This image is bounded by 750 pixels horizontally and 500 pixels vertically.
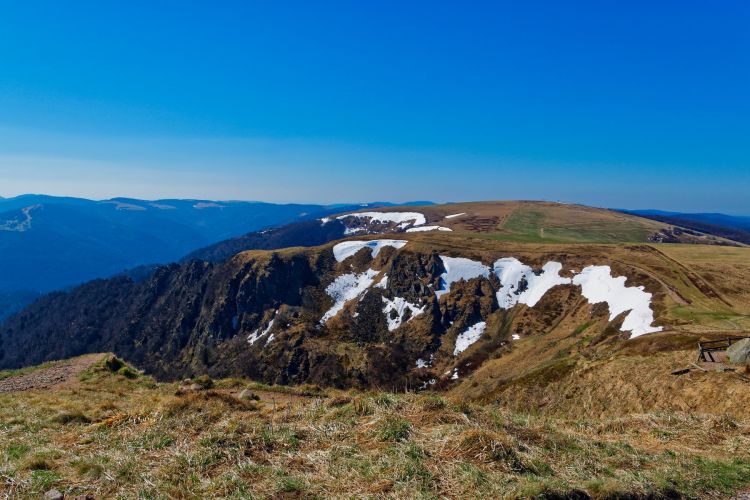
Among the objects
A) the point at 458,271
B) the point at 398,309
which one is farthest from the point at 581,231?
the point at 398,309

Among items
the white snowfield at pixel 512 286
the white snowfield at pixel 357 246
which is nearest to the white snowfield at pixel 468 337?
the white snowfield at pixel 512 286

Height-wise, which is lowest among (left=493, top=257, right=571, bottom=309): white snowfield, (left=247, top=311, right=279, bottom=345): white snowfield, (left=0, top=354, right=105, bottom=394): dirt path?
(left=247, top=311, right=279, bottom=345): white snowfield

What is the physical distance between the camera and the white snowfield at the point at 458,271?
108 m

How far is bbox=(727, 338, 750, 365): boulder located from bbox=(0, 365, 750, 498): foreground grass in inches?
618

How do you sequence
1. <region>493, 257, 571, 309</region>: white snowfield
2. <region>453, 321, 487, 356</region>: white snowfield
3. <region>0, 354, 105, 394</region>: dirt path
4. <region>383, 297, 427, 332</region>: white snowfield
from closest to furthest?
<region>0, 354, 105, 394</region>: dirt path → <region>453, 321, 487, 356</region>: white snowfield → <region>493, 257, 571, 309</region>: white snowfield → <region>383, 297, 427, 332</region>: white snowfield

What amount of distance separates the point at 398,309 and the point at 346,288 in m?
22.0

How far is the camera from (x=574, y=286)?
88.2 metres

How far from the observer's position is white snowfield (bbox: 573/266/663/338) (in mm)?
A: 53406

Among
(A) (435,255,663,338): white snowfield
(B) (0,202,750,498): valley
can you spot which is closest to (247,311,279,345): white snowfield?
(B) (0,202,750,498): valley

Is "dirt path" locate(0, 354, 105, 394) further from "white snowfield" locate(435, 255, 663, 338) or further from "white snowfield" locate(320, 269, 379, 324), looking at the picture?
"white snowfield" locate(320, 269, 379, 324)

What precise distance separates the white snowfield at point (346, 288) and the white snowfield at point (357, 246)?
8.34 meters

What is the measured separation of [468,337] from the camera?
95438mm

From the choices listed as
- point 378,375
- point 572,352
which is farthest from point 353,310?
point 572,352

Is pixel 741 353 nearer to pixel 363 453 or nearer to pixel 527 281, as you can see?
pixel 363 453
